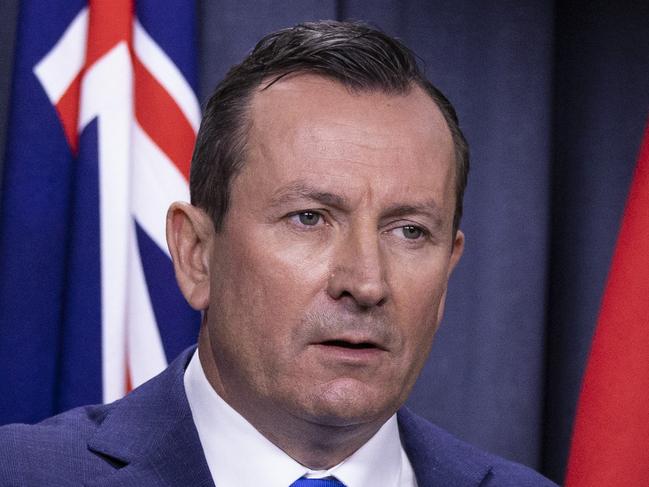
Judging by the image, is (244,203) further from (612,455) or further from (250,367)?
(612,455)

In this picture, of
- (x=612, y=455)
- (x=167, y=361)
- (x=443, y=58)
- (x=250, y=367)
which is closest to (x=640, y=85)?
(x=443, y=58)

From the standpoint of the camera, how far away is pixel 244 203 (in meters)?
1.88

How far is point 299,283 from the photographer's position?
177cm

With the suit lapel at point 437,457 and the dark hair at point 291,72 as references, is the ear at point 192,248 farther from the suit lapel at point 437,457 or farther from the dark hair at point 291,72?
the suit lapel at point 437,457

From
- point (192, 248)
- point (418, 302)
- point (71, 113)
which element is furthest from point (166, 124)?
point (418, 302)

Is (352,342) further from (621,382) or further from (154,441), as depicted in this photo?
(621,382)

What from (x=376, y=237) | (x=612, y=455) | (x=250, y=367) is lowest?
(x=612, y=455)

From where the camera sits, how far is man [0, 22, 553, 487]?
178 cm

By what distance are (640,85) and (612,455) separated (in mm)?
1191

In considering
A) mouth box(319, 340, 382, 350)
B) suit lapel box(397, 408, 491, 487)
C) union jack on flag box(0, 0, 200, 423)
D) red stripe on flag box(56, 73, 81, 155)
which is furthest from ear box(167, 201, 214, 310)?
red stripe on flag box(56, 73, 81, 155)

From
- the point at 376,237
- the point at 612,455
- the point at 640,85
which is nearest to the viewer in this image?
the point at 376,237

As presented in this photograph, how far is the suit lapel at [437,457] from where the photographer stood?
6.77 ft

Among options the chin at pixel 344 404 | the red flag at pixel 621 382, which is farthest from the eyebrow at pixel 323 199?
the red flag at pixel 621 382

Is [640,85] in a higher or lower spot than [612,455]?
higher
